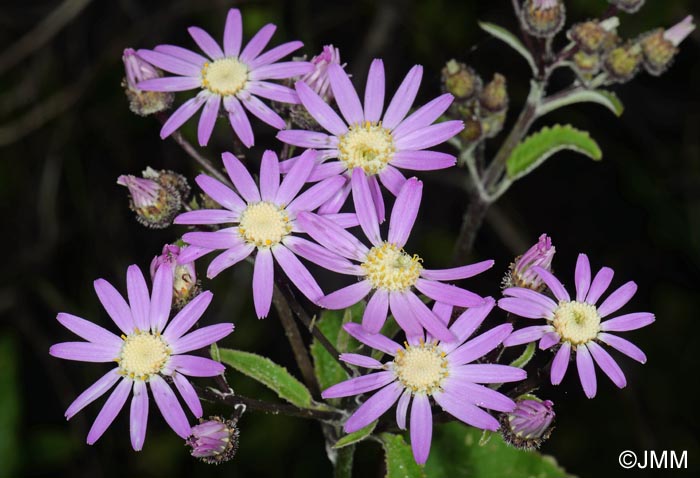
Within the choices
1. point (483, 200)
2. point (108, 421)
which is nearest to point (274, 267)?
point (108, 421)

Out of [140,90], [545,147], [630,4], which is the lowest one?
[140,90]

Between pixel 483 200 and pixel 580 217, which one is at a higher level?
pixel 580 217

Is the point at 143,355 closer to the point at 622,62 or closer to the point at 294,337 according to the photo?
the point at 294,337

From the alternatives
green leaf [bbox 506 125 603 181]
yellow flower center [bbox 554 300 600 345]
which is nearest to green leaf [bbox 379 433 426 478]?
yellow flower center [bbox 554 300 600 345]

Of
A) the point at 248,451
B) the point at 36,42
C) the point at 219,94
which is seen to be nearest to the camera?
the point at 219,94

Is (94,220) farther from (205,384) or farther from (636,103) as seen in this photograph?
(636,103)

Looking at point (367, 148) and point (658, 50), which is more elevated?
point (658, 50)

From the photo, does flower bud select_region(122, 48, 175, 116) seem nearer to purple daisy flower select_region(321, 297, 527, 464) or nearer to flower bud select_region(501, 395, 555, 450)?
purple daisy flower select_region(321, 297, 527, 464)

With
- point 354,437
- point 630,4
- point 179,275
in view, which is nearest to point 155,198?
point 179,275
